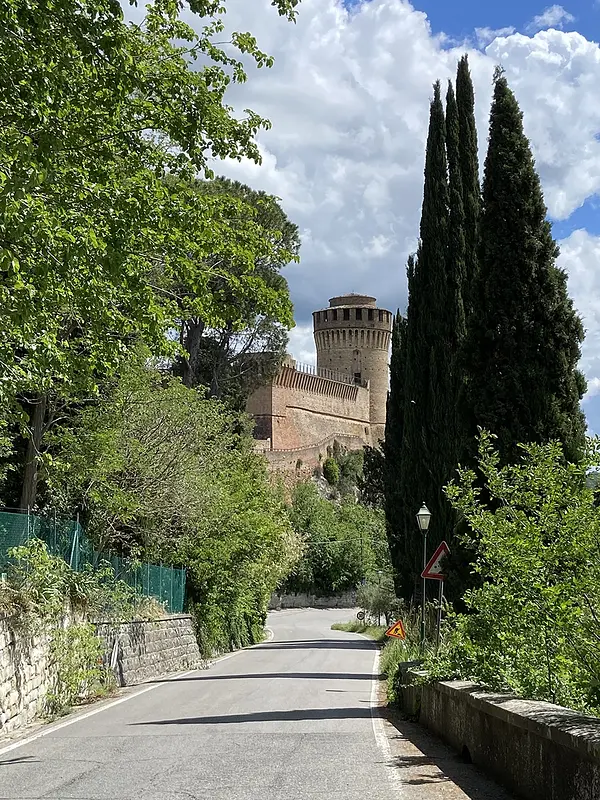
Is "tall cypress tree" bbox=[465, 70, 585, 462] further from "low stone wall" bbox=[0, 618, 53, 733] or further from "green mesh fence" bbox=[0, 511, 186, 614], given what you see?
"low stone wall" bbox=[0, 618, 53, 733]

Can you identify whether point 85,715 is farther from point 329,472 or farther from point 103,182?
point 329,472

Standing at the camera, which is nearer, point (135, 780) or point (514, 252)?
point (135, 780)

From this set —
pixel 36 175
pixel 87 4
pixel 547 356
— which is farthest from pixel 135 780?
pixel 547 356

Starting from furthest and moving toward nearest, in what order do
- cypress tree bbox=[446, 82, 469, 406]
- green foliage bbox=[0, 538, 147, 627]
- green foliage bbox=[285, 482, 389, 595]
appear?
green foliage bbox=[285, 482, 389, 595] → cypress tree bbox=[446, 82, 469, 406] → green foliage bbox=[0, 538, 147, 627]

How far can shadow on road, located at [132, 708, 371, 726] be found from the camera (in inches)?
533

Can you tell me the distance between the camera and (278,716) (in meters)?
14.5

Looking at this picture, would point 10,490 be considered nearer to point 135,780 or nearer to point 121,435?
point 121,435

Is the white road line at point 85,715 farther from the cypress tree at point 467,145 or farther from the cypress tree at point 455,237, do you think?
the cypress tree at point 467,145

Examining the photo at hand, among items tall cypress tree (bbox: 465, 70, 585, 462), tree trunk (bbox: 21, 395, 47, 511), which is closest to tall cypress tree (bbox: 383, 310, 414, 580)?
tall cypress tree (bbox: 465, 70, 585, 462)

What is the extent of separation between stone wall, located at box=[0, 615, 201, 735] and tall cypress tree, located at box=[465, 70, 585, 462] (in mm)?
8156

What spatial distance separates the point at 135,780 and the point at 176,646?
1788 cm

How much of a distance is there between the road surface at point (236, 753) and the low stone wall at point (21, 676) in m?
0.64

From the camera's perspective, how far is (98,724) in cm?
1327

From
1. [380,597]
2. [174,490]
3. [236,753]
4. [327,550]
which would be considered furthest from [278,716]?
[327,550]
